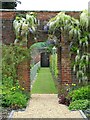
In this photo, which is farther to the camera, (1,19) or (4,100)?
(1,19)

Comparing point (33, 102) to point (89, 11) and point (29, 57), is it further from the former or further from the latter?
point (89, 11)

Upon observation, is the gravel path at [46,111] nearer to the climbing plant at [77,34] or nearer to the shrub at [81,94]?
the shrub at [81,94]

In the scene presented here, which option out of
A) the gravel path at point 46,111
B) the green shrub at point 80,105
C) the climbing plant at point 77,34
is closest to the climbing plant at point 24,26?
the climbing plant at point 77,34

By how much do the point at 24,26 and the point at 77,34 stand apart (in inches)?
72.7

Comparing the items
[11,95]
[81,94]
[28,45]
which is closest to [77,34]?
[28,45]

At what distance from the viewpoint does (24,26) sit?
1171 centimetres

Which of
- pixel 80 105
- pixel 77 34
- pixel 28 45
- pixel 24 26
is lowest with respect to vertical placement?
pixel 80 105

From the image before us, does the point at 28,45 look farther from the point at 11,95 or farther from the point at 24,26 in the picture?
the point at 11,95

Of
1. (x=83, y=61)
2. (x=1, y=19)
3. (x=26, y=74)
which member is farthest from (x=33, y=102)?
(x=1, y=19)

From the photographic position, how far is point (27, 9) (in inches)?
479

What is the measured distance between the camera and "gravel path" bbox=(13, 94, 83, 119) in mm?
8508

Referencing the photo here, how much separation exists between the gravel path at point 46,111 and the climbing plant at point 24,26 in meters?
2.24

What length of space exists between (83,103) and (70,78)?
7.54ft

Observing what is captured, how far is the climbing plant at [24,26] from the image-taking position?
462 inches
